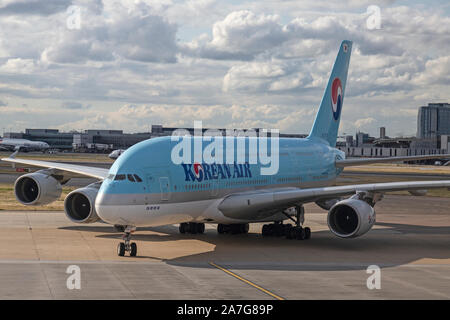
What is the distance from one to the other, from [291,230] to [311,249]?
9.86ft

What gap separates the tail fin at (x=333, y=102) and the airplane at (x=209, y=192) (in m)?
1.82

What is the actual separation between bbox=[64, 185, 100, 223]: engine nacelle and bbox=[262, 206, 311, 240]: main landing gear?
8.41m

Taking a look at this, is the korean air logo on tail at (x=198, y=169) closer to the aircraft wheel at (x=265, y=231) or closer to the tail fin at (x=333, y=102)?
the aircraft wheel at (x=265, y=231)

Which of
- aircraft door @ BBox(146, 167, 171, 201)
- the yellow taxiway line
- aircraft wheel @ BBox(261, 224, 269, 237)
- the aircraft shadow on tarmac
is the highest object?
aircraft door @ BBox(146, 167, 171, 201)

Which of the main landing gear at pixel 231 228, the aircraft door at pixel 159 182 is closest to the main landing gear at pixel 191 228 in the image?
the main landing gear at pixel 231 228

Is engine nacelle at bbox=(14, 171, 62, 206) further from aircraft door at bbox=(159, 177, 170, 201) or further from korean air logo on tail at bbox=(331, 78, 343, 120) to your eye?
korean air logo on tail at bbox=(331, 78, 343, 120)

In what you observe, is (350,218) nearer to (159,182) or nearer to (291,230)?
(291,230)

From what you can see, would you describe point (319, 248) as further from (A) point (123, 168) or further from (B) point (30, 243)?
(B) point (30, 243)

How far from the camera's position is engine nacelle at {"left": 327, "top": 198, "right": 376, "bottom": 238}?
2756 centimetres

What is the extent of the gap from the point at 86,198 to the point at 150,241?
3.41 meters

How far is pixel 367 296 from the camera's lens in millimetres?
18984

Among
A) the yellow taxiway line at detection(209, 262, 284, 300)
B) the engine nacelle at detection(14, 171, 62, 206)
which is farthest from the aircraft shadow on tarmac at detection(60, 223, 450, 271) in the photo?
the engine nacelle at detection(14, 171, 62, 206)

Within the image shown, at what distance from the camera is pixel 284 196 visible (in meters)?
29.1
